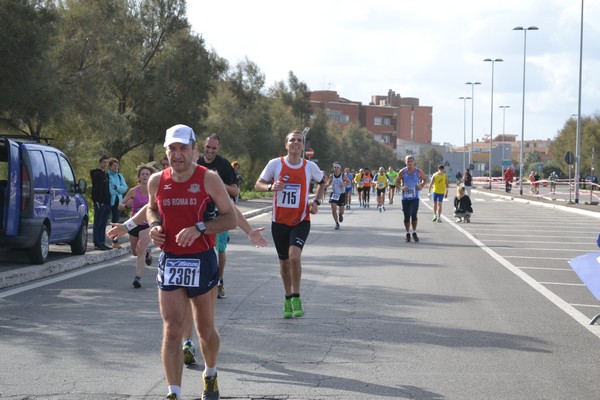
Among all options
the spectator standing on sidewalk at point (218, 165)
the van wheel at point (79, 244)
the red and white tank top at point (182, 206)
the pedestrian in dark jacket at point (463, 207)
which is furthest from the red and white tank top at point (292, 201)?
the pedestrian in dark jacket at point (463, 207)

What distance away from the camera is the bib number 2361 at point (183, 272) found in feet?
20.4

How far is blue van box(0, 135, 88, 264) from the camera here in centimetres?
1441

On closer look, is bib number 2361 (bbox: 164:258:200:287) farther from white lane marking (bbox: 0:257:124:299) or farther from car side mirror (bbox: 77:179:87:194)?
car side mirror (bbox: 77:179:87:194)

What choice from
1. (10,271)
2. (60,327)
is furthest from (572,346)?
(10,271)

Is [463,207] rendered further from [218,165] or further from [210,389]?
[210,389]

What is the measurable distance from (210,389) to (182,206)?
119 centimetres

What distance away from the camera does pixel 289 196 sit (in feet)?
34.7

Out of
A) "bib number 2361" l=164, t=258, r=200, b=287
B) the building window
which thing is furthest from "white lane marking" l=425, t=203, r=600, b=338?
the building window

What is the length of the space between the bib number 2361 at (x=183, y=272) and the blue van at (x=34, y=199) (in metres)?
8.74

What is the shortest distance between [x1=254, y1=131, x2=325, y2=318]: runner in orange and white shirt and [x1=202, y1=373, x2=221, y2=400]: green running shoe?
3.88 metres

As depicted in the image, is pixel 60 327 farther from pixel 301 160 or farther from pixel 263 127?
pixel 263 127

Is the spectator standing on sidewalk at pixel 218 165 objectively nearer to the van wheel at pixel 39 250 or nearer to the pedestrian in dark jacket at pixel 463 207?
the van wheel at pixel 39 250

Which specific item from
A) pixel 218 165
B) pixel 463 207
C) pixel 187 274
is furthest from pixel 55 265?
pixel 463 207

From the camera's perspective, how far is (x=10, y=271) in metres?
13.8
